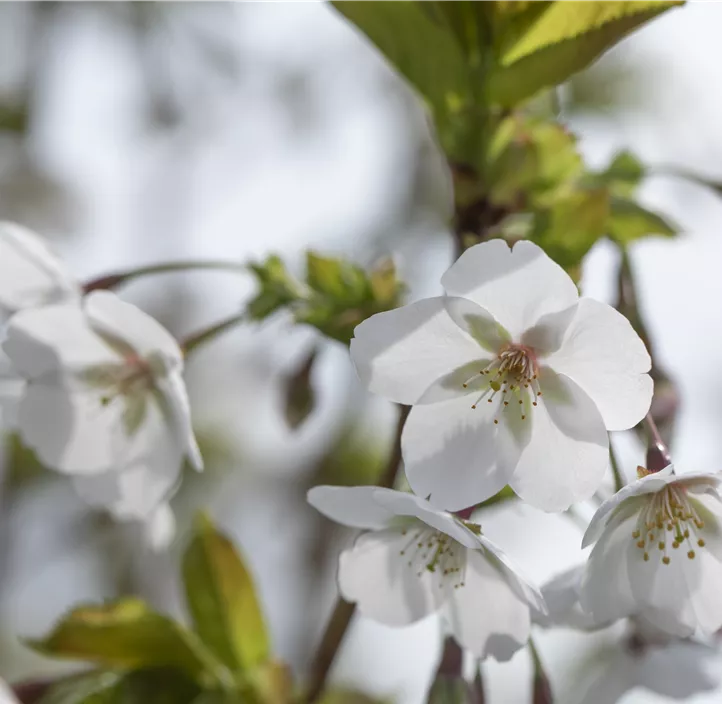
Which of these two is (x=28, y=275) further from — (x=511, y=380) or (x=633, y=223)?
(x=633, y=223)

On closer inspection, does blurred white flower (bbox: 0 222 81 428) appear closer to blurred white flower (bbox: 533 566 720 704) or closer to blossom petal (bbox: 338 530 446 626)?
blossom petal (bbox: 338 530 446 626)

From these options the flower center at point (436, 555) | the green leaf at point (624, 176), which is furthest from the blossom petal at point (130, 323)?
the green leaf at point (624, 176)

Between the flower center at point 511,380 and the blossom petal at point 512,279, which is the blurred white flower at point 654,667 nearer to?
the flower center at point 511,380

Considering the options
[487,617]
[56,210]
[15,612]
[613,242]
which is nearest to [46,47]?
[56,210]

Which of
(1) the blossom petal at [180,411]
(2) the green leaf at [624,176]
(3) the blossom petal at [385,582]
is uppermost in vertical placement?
(2) the green leaf at [624,176]

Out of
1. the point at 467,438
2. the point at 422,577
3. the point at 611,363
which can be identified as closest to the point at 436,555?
the point at 422,577

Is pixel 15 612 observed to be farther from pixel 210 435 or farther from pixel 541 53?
pixel 541 53
